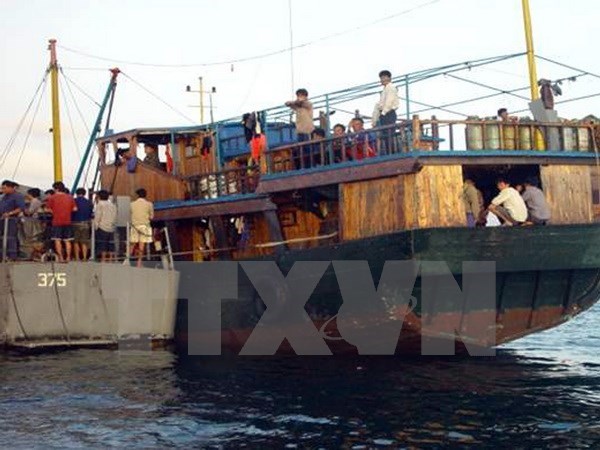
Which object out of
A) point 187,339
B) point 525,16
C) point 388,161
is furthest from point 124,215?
point 525,16

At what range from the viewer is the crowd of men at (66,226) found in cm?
1753

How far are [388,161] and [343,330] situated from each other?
3069 mm

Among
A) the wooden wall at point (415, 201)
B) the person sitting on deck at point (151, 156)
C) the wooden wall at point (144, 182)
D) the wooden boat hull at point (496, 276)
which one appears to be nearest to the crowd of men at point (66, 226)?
the wooden wall at point (144, 182)

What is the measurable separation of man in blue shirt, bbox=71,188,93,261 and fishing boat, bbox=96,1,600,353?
2124 mm

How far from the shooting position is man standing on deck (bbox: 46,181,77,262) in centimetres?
1745

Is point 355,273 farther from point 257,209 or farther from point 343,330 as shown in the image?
point 257,209

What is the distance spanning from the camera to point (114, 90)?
22875 millimetres

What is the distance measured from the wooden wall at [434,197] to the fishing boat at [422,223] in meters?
0.02

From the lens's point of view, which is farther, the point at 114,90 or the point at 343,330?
the point at 114,90

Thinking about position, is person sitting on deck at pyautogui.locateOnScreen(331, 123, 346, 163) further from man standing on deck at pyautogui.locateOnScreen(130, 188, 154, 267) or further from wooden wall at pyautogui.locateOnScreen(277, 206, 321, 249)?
man standing on deck at pyautogui.locateOnScreen(130, 188, 154, 267)

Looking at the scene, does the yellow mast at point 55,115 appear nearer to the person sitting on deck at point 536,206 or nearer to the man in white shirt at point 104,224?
the man in white shirt at point 104,224

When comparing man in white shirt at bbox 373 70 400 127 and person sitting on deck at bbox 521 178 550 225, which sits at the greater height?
man in white shirt at bbox 373 70 400 127

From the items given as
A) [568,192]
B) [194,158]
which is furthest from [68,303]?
[568,192]

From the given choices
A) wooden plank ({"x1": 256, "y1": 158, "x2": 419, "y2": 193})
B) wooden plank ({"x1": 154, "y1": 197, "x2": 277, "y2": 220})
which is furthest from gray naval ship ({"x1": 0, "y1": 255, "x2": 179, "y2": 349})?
wooden plank ({"x1": 256, "y1": 158, "x2": 419, "y2": 193})
